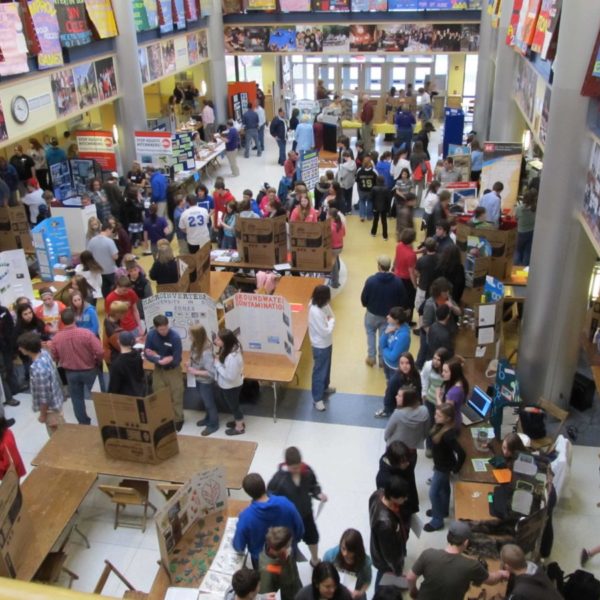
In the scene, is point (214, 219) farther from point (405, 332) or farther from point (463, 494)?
point (463, 494)

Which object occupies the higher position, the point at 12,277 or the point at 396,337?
the point at 396,337

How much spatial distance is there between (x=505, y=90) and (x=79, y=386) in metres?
11.3

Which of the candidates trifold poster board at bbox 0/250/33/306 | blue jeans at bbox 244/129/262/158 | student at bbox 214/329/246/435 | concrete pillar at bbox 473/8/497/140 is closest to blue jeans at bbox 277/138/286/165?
blue jeans at bbox 244/129/262/158

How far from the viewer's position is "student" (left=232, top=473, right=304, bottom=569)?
14.4 feet

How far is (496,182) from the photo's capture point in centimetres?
1080

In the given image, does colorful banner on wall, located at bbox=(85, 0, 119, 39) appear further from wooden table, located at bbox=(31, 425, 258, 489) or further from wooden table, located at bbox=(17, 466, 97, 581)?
wooden table, located at bbox=(17, 466, 97, 581)

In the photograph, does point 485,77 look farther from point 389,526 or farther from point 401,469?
point 389,526

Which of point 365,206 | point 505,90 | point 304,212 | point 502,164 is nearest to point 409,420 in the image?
point 304,212

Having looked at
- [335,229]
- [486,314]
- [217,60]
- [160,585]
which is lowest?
[160,585]

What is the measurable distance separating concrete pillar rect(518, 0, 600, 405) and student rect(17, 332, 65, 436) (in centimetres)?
506

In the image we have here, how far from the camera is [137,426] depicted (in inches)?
225

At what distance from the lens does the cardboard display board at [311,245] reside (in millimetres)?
9828

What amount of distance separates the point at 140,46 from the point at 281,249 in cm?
798

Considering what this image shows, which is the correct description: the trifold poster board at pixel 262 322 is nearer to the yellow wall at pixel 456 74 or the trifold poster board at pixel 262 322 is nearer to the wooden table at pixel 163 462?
the wooden table at pixel 163 462
